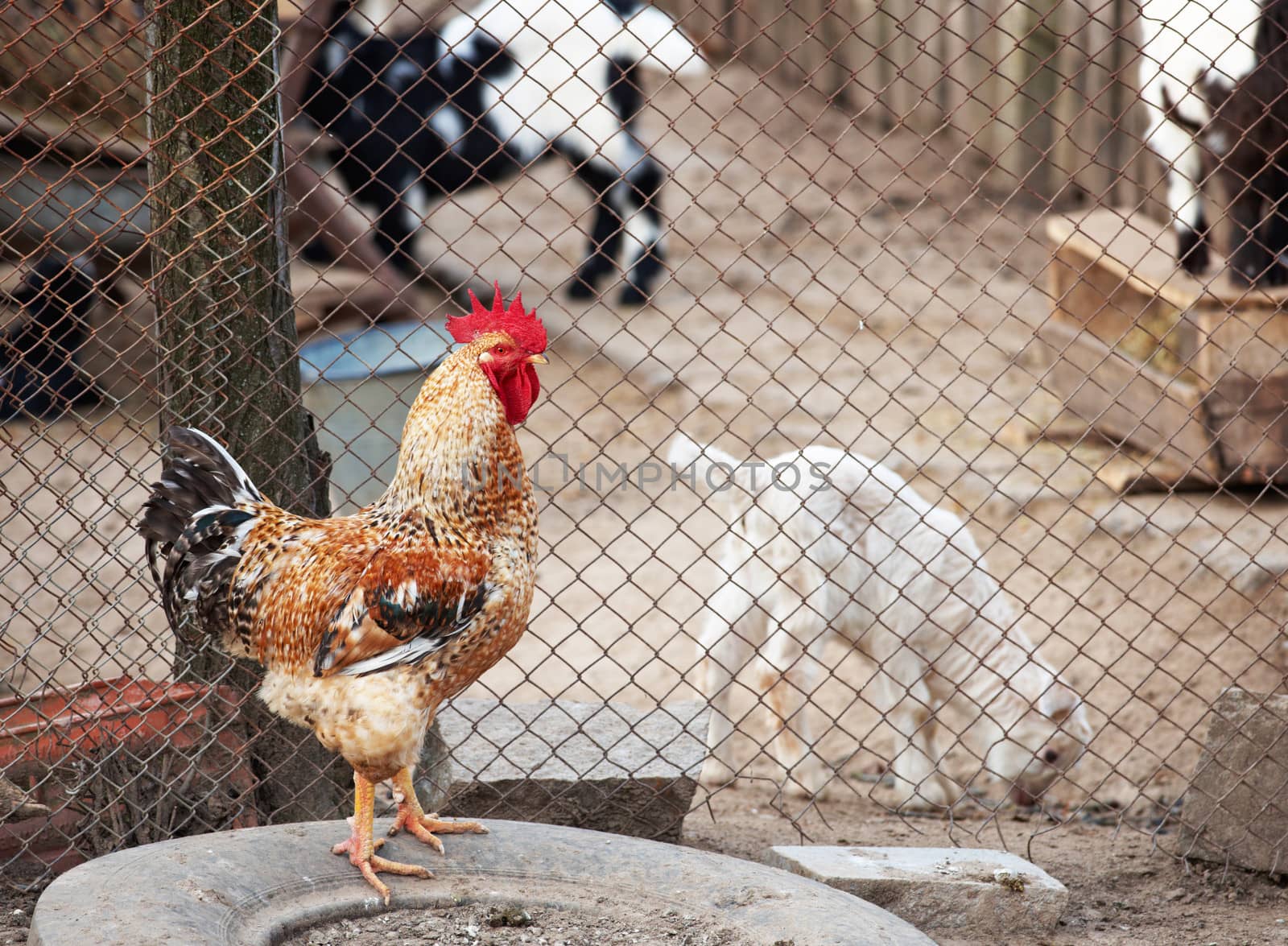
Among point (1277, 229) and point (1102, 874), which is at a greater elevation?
point (1277, 229)

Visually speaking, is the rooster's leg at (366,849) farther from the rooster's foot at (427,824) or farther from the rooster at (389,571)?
the rooster's foot at (427,824)

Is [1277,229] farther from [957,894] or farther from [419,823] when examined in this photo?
[419,823]

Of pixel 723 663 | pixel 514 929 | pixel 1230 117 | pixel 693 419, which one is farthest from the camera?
pixel 693 419

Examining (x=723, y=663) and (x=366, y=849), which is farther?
(x=723, y=663)

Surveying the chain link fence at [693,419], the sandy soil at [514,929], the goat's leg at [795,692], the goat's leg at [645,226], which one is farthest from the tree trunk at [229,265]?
the goat's leg at [645,226]

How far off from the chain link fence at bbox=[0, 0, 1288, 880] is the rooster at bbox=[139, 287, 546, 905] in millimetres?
245

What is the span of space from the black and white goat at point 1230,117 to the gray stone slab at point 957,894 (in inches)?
92.4

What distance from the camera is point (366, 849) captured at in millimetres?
2434

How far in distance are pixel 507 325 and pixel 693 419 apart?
449 cm

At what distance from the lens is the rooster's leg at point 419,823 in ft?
8.49

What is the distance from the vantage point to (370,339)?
540 centimetres

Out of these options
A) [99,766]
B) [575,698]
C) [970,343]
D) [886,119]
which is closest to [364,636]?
[99,766]

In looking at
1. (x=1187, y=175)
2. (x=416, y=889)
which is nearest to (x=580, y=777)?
(x=416, y=889)

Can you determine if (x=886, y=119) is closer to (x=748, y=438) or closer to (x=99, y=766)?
(x=748, y=438)
